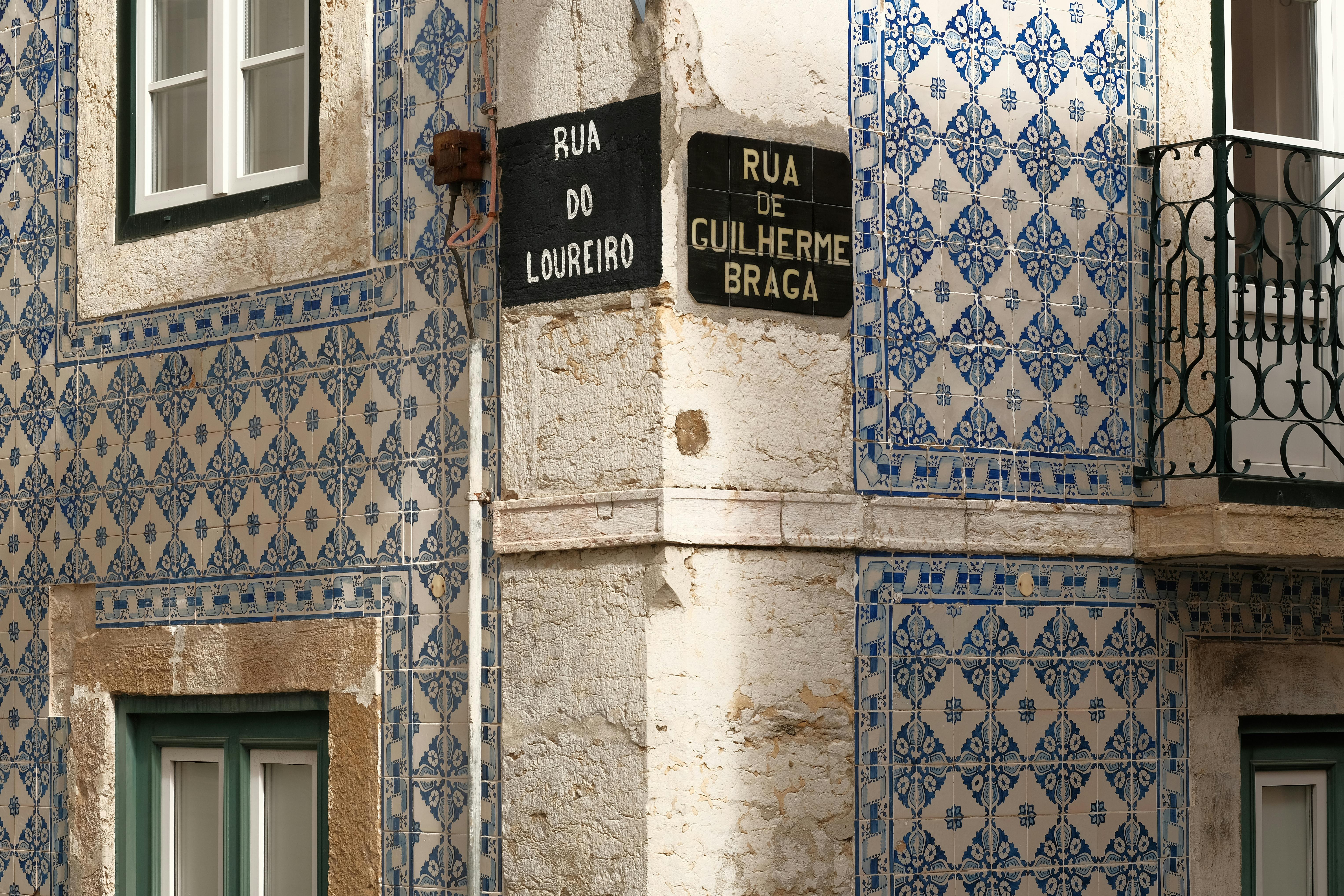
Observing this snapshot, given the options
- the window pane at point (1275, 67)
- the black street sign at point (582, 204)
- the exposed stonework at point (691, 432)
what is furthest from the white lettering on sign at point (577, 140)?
the window pane at point (1275, 67)

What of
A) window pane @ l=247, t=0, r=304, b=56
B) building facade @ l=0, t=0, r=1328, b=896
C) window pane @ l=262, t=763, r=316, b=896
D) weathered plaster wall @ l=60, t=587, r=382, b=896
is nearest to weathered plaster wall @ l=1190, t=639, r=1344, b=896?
building facade @ l=0, t=0, r=1328, b=896

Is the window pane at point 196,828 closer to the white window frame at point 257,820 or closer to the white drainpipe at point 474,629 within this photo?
the white window frame at point 257,820

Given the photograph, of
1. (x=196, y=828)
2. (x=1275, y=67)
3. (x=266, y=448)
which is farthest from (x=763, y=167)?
(x=196, y=828)

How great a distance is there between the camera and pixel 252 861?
18.8 ft

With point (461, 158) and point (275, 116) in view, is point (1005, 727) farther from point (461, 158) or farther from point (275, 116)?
point (275, 116)

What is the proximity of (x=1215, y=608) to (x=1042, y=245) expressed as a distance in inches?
46.3

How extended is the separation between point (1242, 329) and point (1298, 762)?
1338mm

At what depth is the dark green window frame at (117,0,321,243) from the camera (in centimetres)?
571

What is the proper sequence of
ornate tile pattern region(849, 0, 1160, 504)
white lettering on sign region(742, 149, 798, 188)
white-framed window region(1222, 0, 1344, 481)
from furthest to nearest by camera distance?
white-framed window region(1222, 0, 1344, 481), ornate tile pattern region(849, 0, 1160, 504), white lettering on sign region(742, 149, 798, 188)

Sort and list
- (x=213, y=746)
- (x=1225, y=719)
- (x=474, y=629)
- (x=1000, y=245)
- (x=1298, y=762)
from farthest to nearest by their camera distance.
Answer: (x=213, y=746) < (x=1298, y=762) < (x=1225, y=719) < (x=1000, y=245) < (x=474, y=629)

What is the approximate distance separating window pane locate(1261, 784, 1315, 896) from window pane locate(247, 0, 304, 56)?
3.72 metres

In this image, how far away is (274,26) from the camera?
5961 millimetres

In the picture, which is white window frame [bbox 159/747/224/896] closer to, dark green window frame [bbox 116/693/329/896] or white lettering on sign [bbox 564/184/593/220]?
dark green window frame [bbox 116/693/329/896]

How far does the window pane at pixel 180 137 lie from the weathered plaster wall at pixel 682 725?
6.84ft
